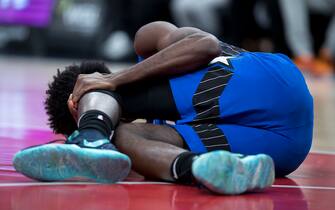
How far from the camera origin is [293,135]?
342cm

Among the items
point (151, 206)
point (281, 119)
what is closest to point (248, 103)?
point (281, 119)

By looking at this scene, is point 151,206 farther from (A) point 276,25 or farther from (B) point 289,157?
(A) point 276,25

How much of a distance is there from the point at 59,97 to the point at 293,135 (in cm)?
98

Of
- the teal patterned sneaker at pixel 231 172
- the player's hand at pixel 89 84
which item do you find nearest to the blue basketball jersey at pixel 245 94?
the player's hand at pixel 89 84

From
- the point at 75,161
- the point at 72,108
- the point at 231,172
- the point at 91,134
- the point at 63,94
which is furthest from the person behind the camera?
the point at 63,94

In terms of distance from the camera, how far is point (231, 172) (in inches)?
112

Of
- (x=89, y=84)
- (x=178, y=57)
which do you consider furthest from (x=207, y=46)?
(x=89, y=84)

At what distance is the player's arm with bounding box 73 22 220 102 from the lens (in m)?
3.37

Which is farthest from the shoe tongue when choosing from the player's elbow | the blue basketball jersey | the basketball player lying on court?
the player's elbow

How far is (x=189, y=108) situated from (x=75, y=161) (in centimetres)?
61

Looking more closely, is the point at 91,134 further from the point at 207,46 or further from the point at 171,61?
the point at 207,46

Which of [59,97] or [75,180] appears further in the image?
[59,97]

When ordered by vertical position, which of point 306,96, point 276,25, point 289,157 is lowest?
point 276,25

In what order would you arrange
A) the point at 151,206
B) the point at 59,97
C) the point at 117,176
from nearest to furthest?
the point at 151,206 → the point at 117,176 → the point at 59,97
